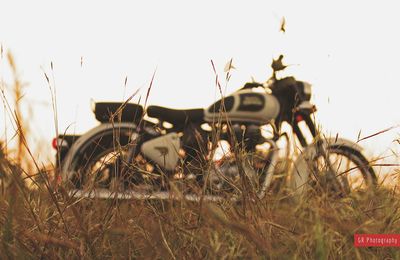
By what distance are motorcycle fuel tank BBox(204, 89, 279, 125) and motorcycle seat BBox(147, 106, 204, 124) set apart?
0.05m

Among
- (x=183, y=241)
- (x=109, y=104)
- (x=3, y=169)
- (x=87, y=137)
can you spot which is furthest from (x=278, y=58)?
(x=3, y=169)

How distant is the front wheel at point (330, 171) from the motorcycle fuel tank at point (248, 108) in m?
0.50

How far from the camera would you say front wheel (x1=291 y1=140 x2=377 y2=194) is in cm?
117

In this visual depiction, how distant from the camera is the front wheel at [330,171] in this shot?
1170mm

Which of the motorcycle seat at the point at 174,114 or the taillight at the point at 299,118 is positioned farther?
the taillight at the point at 299,118

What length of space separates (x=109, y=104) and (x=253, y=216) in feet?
6.60

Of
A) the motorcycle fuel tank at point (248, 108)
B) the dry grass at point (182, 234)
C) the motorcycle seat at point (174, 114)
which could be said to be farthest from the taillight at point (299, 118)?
the dry grass at point (182, 234)

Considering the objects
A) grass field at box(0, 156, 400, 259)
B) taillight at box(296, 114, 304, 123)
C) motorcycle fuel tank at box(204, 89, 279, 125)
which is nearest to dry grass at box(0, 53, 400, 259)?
grass field at box(0, 156, 400, 259)

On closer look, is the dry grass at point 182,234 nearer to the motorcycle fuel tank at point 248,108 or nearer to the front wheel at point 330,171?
the front wheel at point 330,171

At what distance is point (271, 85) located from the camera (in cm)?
299

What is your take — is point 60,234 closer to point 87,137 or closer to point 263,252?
point 263,252

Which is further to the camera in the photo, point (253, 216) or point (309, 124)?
point (309, 124)

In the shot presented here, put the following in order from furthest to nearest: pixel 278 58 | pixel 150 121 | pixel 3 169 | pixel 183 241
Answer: pixel 150 121 < pixel 278 58 < pixel 183 241 < pixel 3 169

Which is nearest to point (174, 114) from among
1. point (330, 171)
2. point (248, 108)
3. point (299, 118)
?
point (248, 108)
